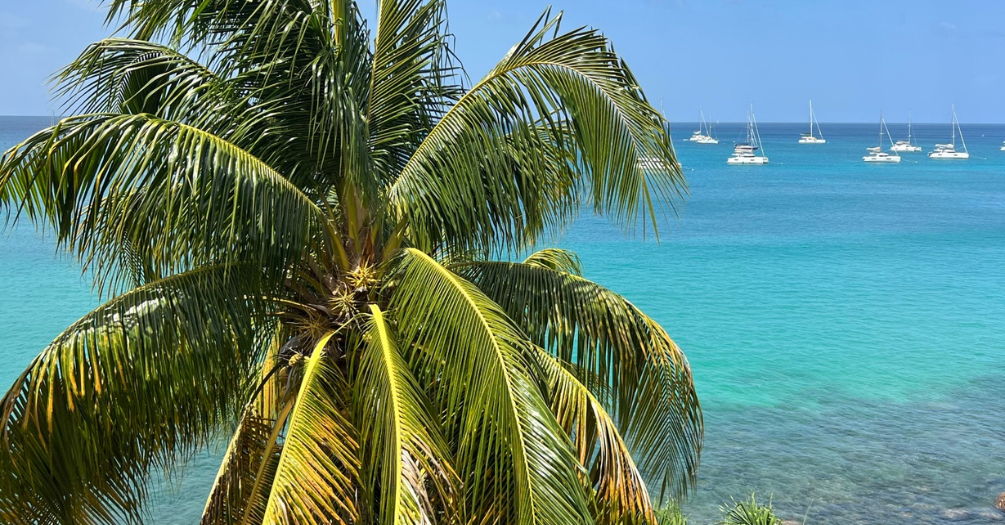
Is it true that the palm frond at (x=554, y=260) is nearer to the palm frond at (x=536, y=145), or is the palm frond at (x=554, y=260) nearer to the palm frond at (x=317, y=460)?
the palm frond at (x=536, y=145)

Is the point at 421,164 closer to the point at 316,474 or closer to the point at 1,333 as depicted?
the point at 316,474

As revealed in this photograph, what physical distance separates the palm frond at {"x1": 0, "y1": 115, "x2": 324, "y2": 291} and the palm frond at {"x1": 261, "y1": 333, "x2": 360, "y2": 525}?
86 cm

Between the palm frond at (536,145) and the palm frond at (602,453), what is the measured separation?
1.18 meters

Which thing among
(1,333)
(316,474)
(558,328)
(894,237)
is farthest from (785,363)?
(894,237)

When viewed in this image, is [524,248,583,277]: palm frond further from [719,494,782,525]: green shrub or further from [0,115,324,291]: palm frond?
[719,494,782,525]: green shrub

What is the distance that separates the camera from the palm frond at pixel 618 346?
5.85 meters

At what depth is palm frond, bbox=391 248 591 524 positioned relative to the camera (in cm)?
432

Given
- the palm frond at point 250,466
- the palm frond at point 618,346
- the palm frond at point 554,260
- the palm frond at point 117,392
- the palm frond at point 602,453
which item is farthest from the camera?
the palm frond at point 554,260

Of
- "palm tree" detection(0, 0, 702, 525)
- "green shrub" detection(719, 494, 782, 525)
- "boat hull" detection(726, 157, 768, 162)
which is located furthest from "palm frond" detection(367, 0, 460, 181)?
"boat hull" detection(726, 157, 768, 162)

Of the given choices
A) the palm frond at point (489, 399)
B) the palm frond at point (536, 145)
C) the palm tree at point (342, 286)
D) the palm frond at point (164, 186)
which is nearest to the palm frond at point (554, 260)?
the palm tree at point (342, 286)

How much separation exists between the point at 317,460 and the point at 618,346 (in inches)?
90.3

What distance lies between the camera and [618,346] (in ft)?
19.2

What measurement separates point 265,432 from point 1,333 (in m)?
21.4

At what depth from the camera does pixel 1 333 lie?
924 inches
